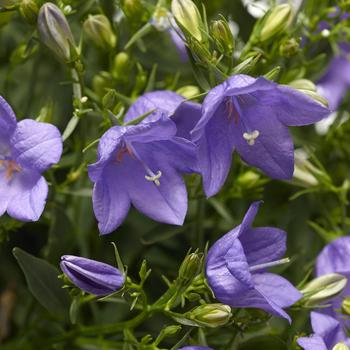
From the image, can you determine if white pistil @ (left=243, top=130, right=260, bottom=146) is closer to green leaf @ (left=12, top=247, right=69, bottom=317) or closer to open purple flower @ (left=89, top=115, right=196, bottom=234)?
open purple flower @ (left=89, top=115, right=196, bottom=234)

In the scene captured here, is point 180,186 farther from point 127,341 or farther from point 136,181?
point 127,341

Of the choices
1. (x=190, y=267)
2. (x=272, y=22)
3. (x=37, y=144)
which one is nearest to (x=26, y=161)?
(x=37, y=144)

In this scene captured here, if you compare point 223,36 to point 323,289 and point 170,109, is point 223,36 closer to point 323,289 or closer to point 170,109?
point 170,109

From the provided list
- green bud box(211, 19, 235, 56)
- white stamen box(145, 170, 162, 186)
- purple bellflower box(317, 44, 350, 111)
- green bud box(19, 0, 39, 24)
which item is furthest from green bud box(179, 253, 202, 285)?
purple bellflower box(317, 44, 350, 111)

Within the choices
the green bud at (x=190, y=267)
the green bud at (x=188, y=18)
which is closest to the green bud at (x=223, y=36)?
the green bud at (x=188, y=18)

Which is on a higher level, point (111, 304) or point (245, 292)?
point (245, 292)

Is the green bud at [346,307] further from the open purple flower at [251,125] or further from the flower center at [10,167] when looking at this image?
the flower center at [10,167]

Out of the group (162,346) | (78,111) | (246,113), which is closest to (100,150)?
(78,111)
